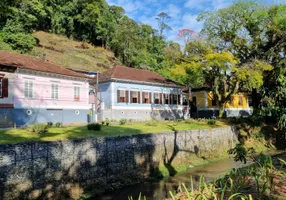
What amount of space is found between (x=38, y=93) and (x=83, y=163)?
12.5 m

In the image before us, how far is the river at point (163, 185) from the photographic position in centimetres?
1275

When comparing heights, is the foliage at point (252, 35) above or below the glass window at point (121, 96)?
above

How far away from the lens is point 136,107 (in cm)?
3083

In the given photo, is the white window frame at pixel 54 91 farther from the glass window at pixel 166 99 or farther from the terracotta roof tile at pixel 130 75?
the glass window at pixel 166 99

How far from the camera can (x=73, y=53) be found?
187ft

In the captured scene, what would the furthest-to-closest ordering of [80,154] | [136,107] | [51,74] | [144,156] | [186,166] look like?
1. [136,107]
2. [51,74]
3. [186,166]
4. [144,156]
5. [80,154]

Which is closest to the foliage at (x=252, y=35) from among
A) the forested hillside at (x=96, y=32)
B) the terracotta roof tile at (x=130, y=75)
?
the terracotta roof tile at (x=130, y=75)

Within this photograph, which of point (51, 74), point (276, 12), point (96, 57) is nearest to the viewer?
point (51, 74)

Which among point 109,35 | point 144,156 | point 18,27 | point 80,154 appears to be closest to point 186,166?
point 144,156

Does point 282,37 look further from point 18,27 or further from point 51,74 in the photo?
point 18,27

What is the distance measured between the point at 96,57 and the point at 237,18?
127 feet

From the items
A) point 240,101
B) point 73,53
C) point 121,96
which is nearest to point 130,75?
point 121,96

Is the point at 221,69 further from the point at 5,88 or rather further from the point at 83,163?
the point at 5,88

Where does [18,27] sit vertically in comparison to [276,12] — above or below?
above
